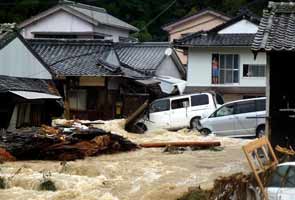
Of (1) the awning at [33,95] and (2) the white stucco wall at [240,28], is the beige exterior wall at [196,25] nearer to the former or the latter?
(2) the white stucco wall at [240,28]

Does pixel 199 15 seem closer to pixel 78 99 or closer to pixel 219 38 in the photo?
pixel 219 38

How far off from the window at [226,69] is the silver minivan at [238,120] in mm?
8489

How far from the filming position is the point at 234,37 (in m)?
33.6

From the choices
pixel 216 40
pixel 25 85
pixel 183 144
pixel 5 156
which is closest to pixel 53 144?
pixel 5 156

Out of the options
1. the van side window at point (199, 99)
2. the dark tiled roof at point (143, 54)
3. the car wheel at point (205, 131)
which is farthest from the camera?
the dark tiled roof at point (143, 54)

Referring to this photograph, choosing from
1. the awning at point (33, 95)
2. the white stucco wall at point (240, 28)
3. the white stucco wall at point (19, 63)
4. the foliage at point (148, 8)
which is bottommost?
the awning at point (33, 95)

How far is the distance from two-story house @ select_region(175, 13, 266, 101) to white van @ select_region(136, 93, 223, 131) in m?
5.22

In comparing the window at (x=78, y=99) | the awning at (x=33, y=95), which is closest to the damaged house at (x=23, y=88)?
the awning at (x=33, y=95)

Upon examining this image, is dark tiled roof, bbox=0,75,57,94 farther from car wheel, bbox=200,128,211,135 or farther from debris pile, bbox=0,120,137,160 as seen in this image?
car wheel, bbox=200,128,211,135

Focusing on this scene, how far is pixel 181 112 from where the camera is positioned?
28.4 meters

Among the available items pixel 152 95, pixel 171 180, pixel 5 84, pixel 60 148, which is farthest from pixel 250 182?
pixel 152 95

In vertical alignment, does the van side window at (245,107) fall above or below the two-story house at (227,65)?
below

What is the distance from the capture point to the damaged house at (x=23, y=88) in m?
19.2

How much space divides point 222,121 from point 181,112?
3529 millimetres
